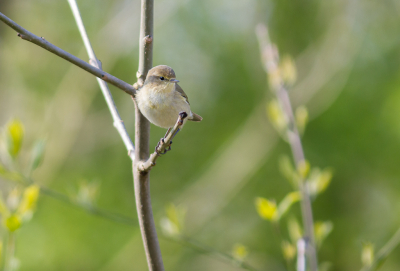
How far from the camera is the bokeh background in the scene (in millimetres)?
2766

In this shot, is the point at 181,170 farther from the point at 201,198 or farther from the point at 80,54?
the point at 80,54

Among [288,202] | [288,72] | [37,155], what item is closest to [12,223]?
[37,155]

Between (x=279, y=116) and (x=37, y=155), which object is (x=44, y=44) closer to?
(x=37, y=155)

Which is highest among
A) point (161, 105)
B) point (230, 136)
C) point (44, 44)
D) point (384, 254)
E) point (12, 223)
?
point (230, 136)

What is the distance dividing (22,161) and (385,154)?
310cm

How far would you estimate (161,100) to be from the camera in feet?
4.55

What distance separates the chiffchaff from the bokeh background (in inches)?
53.4

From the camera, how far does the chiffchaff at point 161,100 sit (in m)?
1.14

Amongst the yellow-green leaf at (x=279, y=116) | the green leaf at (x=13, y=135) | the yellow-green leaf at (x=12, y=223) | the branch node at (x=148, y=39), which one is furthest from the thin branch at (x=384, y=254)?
the green leaf at (x=13, y=135)

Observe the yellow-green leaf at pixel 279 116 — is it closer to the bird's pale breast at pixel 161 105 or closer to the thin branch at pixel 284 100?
the thin branch at pixel 284 100

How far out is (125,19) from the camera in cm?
321

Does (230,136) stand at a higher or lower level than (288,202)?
higher

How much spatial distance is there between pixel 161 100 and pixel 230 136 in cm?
177

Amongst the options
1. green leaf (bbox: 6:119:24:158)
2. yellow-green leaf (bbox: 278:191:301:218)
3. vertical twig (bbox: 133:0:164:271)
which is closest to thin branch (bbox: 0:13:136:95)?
vertical twig (bbox: 133:0:164:271)
